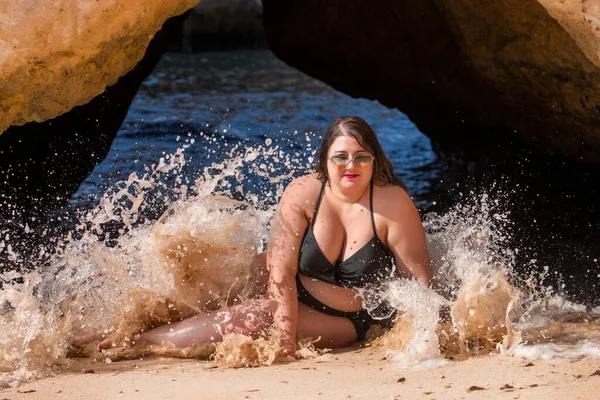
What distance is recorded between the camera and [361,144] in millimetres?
3770

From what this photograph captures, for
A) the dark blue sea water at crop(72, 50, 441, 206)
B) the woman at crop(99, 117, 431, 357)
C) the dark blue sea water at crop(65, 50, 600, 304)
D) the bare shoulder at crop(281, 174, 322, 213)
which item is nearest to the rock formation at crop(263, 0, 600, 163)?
the dark blue sea water at crop(65, 50, 600, 304)

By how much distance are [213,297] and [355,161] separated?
992mm

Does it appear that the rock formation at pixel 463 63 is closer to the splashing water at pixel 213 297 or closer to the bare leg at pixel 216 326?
the splashing water at pixel 213 297

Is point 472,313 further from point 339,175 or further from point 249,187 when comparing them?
point 249,187

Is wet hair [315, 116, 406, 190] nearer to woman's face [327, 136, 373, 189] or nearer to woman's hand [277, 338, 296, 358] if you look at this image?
woman's face [327, 136, 373, 189]

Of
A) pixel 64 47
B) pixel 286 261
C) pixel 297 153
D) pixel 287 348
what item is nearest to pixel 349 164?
pixel 286 261

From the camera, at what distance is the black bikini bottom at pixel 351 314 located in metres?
3.87

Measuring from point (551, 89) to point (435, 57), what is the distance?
1.54 m

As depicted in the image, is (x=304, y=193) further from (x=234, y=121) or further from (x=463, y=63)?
(x=234, y=121)

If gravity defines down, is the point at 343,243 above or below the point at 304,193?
below

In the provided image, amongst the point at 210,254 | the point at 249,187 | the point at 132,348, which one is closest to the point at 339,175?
the point at 210,254

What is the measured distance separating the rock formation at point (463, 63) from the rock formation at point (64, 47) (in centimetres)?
218

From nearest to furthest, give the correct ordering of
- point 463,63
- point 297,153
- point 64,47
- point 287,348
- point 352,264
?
point 287,348 → point 352,264 → point 64,47 → point 463,63 → point 297,153

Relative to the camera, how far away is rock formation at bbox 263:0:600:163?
19.5ft
